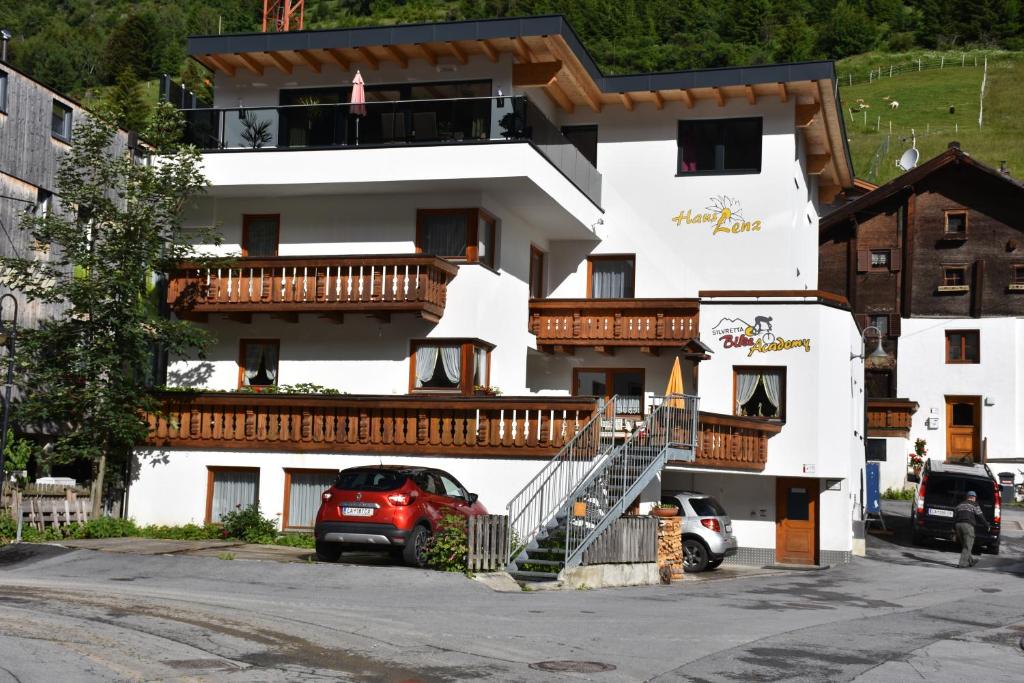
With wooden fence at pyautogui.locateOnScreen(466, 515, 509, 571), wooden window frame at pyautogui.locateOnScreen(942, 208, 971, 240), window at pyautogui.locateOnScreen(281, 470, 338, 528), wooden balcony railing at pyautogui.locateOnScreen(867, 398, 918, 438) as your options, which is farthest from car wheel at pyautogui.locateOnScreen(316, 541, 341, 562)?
wooden window frame at pyautogui.locateOnScreen(942, 208, 971, 240)

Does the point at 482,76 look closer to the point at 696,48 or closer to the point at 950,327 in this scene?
the point at 950,327

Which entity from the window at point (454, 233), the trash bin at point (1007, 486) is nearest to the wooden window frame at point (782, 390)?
the window at point (454, 233)

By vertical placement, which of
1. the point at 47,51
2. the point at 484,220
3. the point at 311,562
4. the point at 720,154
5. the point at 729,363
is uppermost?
the point at 47,51

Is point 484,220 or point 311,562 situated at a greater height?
point 484,220

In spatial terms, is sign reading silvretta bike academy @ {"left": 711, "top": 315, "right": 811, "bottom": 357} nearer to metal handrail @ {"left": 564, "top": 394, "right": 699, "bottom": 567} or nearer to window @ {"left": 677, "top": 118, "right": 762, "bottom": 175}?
window @ {"left": 677, "top": 118, "right": 762, "bottom": 175}

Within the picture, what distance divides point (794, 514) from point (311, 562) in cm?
1411

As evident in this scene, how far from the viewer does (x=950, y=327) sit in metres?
46.7

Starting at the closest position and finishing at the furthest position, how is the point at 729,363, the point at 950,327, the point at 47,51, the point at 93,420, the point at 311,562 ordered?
the point at 311,562 → the point at 93,420 → the point at 729,363 → the point at 950,327 → the point at 47,51

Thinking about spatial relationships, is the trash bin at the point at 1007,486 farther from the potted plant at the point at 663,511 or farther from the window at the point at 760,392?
the potted plant at the point at 663,511

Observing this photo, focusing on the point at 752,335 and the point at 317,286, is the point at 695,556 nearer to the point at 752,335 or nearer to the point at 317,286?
the point at 752,335

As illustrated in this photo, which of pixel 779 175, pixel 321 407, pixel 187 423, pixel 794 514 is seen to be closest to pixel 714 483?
pixel 794 514

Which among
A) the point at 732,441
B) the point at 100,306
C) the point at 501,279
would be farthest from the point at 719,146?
the point at 100,306

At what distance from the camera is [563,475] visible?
2367cm

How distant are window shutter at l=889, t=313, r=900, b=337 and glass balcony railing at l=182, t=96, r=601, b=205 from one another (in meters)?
21.9
